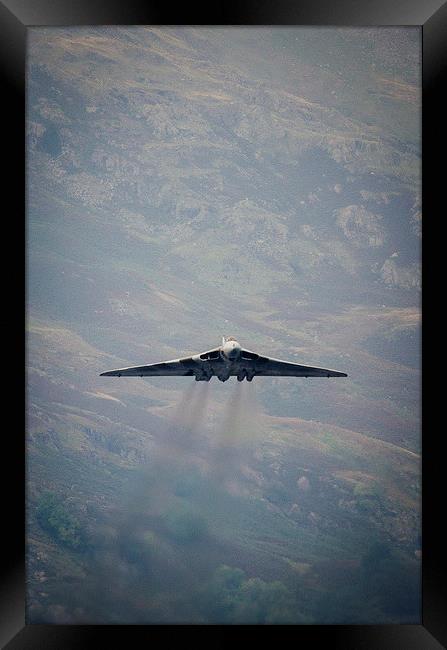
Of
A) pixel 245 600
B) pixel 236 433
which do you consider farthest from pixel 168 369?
pixel 236 433

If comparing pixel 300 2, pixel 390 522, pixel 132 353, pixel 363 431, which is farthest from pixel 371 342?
pixel 300 2

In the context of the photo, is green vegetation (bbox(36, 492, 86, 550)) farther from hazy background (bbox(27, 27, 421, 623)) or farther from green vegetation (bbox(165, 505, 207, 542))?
green vegetation (bbox(165, 505, 207, 542))

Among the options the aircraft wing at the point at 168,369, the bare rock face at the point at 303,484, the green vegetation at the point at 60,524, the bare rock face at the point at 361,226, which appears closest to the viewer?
the aircraft wing at the point at 168,369

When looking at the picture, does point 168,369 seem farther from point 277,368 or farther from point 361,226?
point 361,226

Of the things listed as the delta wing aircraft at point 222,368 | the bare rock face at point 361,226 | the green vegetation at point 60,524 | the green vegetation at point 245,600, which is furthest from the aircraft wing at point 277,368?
the bare rock face at point 361,226

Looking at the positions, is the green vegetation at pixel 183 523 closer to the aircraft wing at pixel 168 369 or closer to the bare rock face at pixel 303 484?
the bare rock face at pixel 303 484

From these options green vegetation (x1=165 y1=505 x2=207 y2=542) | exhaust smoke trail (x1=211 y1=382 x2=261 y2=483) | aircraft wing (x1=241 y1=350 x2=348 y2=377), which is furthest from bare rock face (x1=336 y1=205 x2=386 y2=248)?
aircraft wing (x1=241 y1=350 x2=348 y2=377)

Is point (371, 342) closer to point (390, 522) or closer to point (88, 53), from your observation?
point (390, 522)
